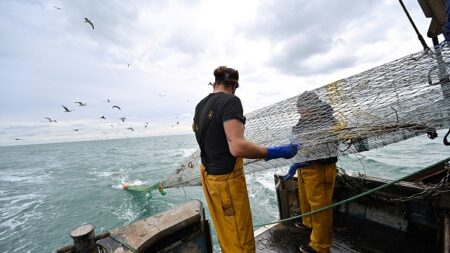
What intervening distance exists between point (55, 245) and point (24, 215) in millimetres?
6775

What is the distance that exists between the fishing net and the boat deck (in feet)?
4.75

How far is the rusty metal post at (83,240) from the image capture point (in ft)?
6.03

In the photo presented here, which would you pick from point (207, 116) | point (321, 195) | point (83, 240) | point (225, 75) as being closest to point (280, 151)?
point (207, 116)

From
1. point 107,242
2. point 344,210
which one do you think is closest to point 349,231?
point 344,210

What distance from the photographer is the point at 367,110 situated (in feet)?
7.97

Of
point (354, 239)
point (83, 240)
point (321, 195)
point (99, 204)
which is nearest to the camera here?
point (83, 240)

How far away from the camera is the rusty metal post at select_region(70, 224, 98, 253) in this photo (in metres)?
1.84

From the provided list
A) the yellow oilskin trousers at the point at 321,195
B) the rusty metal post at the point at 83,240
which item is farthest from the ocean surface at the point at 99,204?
the rusty metal post at the point at 83,240

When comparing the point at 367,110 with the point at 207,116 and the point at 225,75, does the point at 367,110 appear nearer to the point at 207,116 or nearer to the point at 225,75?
the point at 225,75

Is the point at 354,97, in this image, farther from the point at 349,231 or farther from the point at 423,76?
the point at 349,231

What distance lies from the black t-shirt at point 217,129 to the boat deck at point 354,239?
2255 millimetres

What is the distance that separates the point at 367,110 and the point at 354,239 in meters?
2.50

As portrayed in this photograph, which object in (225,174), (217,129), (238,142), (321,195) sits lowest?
(321,195)

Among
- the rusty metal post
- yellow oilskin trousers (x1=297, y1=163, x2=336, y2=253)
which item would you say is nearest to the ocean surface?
yellow oilskin trousers (x1=297, y1=163, x2=336, y2=253)
